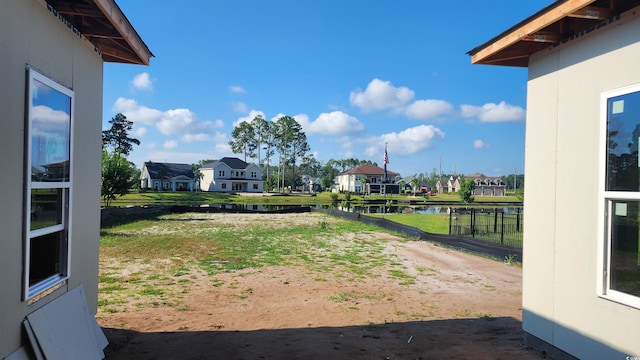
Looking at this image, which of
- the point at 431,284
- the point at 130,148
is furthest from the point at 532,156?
the point at 130,148

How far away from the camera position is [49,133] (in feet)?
10.6

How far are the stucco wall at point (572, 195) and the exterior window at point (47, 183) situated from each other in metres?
4.93

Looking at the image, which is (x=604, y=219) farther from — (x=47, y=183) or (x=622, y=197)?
(x=47, y=183)

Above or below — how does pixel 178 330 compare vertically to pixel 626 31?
below

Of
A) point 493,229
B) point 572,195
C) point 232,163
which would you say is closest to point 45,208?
point 572,195

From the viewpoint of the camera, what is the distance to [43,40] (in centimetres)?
312

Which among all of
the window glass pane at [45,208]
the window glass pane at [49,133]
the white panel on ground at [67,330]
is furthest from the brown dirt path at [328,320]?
the window glass pane at [49,133]

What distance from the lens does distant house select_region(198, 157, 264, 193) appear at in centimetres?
6247

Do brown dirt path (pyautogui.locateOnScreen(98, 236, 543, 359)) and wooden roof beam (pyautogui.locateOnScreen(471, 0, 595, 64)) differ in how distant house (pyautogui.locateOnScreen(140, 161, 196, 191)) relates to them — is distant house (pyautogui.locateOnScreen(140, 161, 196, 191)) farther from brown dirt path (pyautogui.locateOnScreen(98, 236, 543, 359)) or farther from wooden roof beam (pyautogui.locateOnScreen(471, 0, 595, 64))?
wooden roof beam (pyautogui.locateOnScreen(471, 0, 595, 64))

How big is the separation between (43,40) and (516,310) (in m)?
7.40

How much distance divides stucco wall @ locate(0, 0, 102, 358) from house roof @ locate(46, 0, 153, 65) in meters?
0.15

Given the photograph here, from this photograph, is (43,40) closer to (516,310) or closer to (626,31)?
(626,31)

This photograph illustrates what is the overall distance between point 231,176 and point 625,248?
62.8 meters

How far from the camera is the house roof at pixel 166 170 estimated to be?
60.0m
